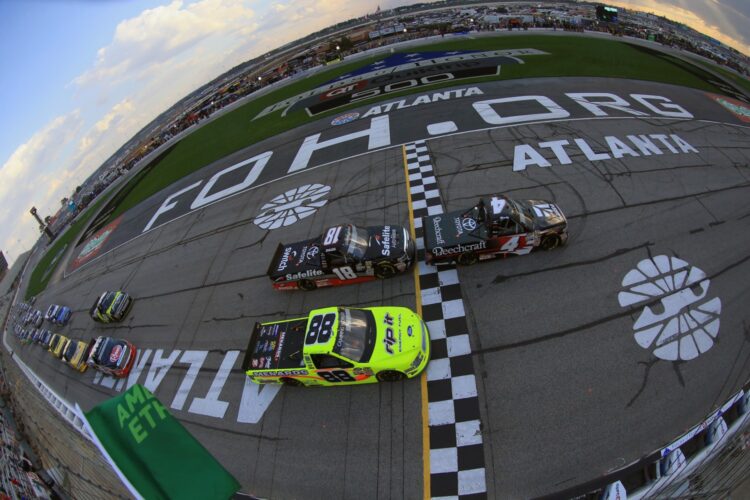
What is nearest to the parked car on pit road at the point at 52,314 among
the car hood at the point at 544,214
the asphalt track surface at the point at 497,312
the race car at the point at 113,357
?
the asphalt track surface at the point at 497,312

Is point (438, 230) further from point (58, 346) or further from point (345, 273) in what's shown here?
point (58, 346)

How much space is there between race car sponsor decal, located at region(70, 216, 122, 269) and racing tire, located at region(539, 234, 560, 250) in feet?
85.6

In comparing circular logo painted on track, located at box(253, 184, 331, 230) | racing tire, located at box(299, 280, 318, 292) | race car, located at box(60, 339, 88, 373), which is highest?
circular logo painted on track, located at box(253, 184, 331, 230)

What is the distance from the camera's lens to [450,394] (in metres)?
7.73

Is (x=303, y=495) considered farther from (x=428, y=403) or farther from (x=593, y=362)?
(x=593, y=362)

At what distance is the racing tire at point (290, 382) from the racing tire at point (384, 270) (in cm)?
388

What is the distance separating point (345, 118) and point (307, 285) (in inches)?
627

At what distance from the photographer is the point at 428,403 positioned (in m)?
7.68

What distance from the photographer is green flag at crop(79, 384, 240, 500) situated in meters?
4.29

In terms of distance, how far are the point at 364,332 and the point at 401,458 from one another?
2.70 meters

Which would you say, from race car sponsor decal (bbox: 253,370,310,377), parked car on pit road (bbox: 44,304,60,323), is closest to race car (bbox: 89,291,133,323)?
parked car on pit road (bbox: 44,304,60,323)

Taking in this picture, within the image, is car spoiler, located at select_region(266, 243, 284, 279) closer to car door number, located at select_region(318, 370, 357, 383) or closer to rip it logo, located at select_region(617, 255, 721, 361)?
car door number, located at select_region(318, 370, 357, 383)

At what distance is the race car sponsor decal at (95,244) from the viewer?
22.9 meters

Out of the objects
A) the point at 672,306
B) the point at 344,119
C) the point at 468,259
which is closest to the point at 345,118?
the point at 344,119
